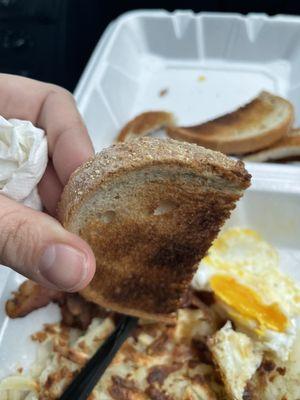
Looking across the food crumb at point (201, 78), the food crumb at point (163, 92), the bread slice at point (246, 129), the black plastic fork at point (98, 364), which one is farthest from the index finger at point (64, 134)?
the food crumb at point (201, 78)

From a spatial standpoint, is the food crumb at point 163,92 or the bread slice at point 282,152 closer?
the bread slice at point 282,152

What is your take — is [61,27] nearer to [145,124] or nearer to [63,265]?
[145,124]

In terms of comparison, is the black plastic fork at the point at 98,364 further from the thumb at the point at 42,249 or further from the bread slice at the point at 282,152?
the bread slice at the point at 282,152

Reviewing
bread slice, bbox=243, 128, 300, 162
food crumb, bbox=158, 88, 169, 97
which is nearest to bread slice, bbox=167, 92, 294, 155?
bread slice, bbox=243, 128, 300, 162

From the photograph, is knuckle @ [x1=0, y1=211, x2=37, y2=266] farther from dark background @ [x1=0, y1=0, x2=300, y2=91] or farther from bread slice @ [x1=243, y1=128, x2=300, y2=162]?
dark background @ [x1=0, y1=0, x2=300, y2=91]

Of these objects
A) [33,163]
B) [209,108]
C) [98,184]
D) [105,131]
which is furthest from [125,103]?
[98,184]
